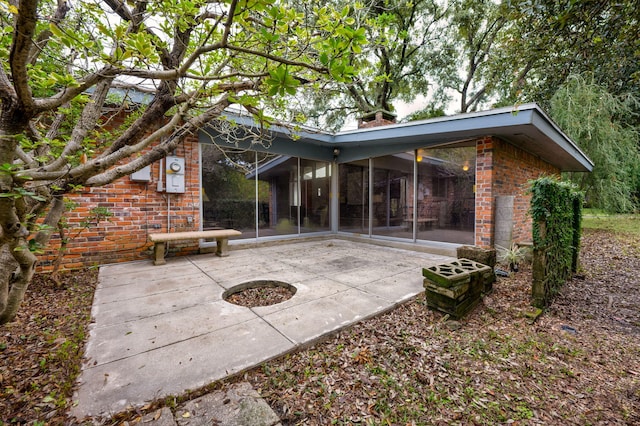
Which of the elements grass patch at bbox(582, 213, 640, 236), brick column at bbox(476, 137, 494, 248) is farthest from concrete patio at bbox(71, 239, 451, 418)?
grass patch at bbox(582, 213, 640, 236)

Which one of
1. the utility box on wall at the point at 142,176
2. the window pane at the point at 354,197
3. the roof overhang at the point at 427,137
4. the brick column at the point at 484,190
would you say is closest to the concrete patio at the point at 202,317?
the brick column at the point at 484,190

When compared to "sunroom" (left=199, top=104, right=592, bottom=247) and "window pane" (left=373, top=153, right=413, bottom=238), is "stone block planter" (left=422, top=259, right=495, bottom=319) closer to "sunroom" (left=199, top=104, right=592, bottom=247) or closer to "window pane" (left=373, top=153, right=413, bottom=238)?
"sunroom" (left=199, top=104, right=592, bottom=247)

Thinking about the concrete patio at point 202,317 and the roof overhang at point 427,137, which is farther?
the roof overhang at point 427,137

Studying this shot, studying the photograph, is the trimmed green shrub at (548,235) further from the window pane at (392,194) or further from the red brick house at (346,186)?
the window pane at (392,194)

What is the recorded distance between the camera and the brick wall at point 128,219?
171 inches

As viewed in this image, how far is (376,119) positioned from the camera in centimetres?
718

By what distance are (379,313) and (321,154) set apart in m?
5.39

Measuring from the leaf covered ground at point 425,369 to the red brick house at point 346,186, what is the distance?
6.77 feet

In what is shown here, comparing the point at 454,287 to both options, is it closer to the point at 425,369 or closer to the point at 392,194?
the point at 425,369

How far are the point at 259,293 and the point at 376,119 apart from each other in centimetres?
560

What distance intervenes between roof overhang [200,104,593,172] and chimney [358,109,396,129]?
69 centimetres

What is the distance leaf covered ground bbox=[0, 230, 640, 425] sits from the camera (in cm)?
163

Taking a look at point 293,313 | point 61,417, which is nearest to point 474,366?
point 293,313

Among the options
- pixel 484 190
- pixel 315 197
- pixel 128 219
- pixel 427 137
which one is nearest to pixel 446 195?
pixel 484 190
